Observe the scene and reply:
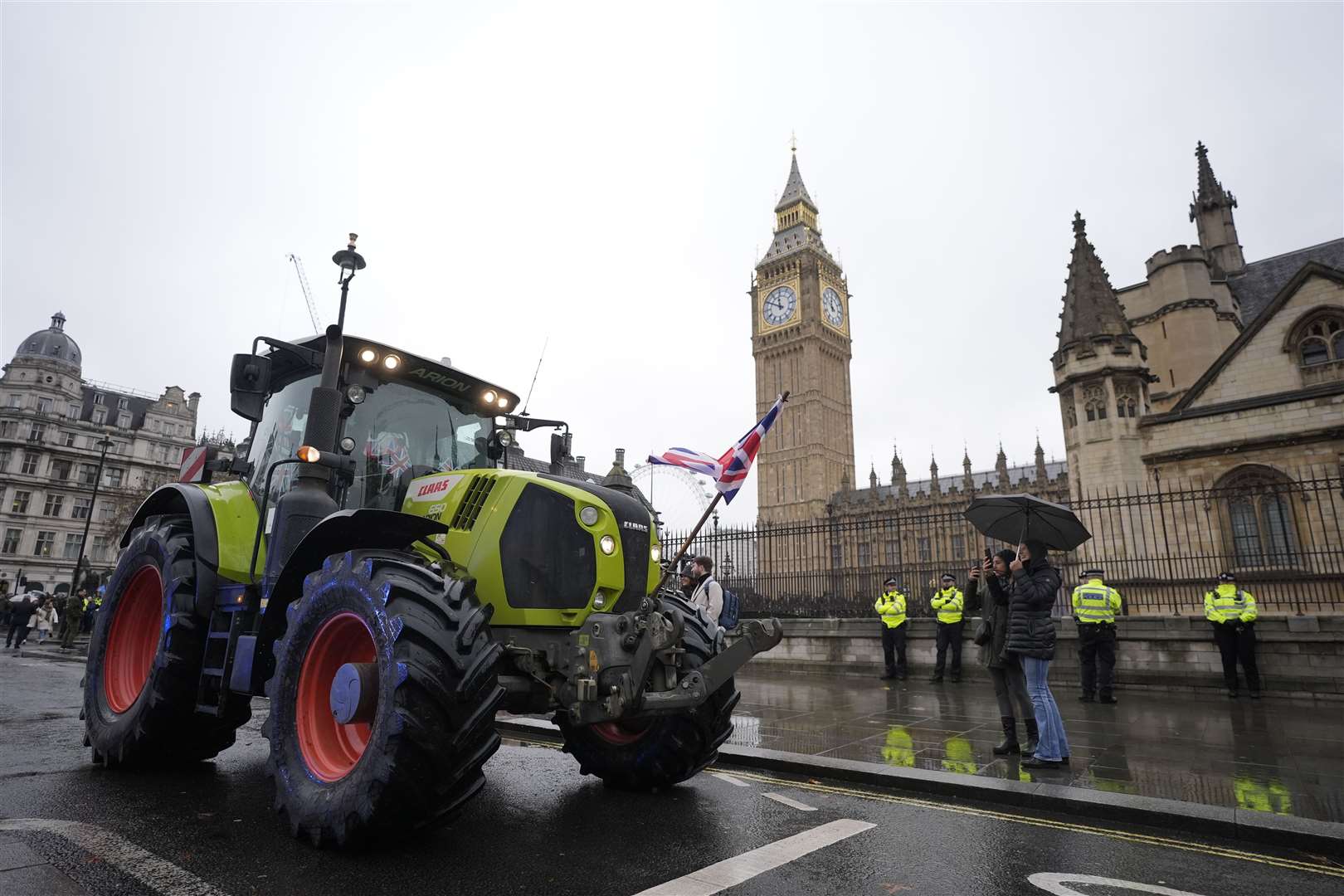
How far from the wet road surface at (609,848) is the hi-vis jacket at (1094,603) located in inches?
266

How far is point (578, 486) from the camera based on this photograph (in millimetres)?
4445

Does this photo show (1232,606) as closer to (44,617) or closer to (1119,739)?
(1119,739)

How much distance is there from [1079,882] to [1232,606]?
935 centimetres

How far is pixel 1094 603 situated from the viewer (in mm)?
10320

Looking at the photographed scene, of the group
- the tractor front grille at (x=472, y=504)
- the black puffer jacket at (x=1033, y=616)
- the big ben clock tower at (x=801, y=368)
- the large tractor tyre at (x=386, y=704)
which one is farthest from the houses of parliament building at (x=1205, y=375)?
the big ben clock tower at (x=801, y=368)

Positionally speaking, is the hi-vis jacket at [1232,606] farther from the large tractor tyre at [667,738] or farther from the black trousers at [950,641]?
the large tractor tyre at [667,738]

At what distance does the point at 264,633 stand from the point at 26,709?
22.1 ft

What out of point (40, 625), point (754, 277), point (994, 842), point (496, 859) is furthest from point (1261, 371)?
point (754, 277)

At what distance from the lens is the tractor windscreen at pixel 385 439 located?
16.1 feet

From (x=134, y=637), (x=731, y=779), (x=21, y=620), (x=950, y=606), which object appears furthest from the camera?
(x=21, y=620)

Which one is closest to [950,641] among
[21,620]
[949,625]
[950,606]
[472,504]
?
[949,625]

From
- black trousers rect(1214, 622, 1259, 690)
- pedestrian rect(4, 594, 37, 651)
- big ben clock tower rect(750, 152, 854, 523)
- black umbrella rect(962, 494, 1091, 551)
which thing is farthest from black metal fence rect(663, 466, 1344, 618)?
big ben clock tower rect(750, 152, 854, 523)

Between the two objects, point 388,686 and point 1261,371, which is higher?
point 1261,371

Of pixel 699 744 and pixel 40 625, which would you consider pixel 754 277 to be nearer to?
pixel 40 625
